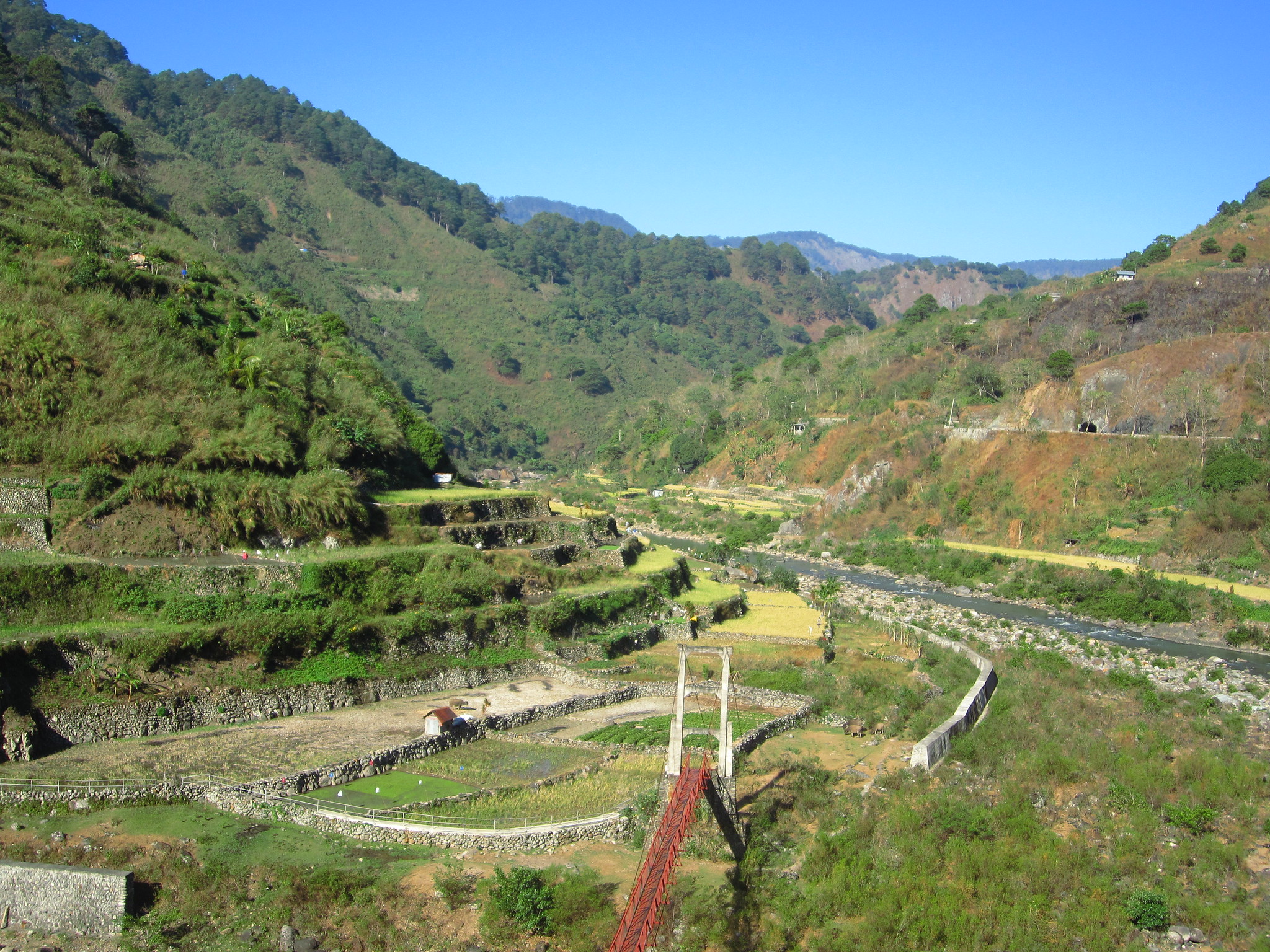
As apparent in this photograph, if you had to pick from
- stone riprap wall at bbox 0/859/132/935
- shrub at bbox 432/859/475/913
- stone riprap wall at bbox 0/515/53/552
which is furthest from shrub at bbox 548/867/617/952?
stone riprap wall at bbox 0/515/53/552

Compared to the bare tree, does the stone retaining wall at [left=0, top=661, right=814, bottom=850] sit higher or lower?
lower

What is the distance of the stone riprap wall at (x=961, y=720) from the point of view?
19547mm

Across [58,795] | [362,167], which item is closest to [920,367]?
[58,795]

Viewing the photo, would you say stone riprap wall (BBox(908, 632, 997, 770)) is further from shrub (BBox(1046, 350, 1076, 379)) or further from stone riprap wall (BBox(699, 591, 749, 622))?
shrub (BBox(1046, 350, 1076, 379))

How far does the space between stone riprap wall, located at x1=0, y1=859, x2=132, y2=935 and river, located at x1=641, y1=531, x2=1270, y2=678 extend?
97.4 feet

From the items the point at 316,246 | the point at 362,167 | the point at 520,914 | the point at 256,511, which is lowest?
the point at 520,914

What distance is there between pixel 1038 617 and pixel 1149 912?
2489cm

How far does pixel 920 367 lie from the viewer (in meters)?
70.2

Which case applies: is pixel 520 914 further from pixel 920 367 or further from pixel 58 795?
pixel 920 367

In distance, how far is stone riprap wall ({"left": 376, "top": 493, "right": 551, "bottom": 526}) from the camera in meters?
30.9

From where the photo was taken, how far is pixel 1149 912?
14.2 meters

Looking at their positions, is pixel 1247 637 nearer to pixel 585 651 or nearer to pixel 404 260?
pixel 585 651

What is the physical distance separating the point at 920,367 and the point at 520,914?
202 feet

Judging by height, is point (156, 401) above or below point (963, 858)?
above
